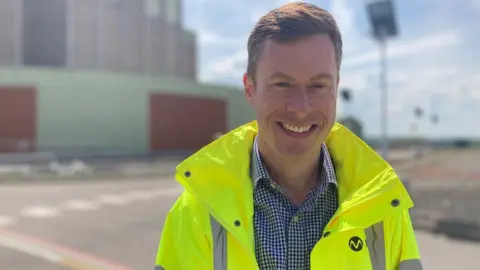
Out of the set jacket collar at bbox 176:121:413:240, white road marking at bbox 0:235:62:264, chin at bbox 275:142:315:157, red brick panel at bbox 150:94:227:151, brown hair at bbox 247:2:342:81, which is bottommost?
red brick panel at bbox 150:94:227:151

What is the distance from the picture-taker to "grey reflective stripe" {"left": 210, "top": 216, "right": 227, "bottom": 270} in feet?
5.13

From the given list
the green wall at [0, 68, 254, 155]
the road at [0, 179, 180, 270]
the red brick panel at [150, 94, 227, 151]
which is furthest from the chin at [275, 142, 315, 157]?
the red brick panel at [150, 94, 227, 151]

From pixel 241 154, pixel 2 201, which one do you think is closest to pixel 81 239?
pixel 2 201

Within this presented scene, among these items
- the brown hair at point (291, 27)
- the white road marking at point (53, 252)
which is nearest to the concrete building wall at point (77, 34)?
the white road marking at point (53, 252)

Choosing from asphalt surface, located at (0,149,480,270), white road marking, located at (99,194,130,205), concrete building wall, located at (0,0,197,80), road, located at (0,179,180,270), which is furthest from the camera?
concrete building wall, located at (0,0,197,80)

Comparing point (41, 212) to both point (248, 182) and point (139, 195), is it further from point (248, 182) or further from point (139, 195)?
point (248, 182)

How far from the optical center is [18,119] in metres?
38.2

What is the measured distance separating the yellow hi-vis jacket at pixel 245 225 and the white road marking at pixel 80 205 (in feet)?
43.3

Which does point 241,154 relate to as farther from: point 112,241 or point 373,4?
point 373,4

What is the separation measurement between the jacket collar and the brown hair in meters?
0.29

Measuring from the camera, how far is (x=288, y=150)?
5.32ft

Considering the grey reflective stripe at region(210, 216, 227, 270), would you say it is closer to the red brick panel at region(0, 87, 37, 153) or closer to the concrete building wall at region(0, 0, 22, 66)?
the red brick panel at region(0, 87, 37, 153)

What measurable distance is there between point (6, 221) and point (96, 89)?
30.3 m

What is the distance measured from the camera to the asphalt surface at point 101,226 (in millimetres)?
7992
